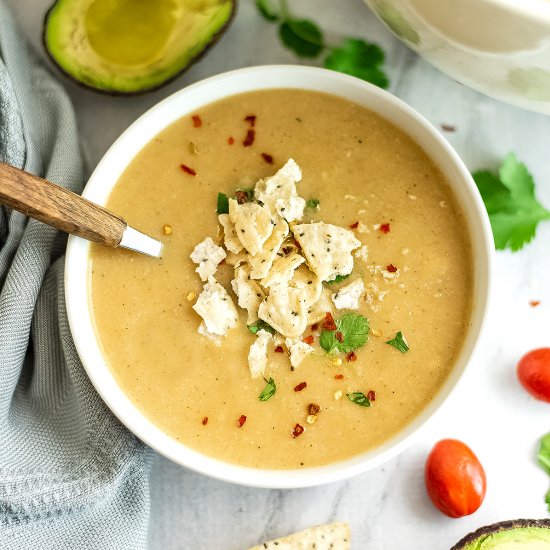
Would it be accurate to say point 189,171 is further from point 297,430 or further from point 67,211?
point 297,430

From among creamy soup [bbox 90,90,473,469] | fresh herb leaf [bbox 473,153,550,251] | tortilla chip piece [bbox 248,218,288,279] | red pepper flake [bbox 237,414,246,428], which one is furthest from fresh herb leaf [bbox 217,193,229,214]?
fresh herb leaf [bbox 473,153,550,251]

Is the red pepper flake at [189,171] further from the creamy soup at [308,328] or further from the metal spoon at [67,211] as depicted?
the metal spoon at [67,211]

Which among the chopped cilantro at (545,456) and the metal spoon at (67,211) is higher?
the metal spoon at (67,211)

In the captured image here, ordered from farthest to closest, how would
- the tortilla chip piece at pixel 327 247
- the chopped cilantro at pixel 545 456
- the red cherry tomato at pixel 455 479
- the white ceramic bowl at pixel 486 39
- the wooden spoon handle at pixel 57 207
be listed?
1. the chopped cilantro at pixel 545 456
2. the red cherry tomato at pixel 455 479
3. the tortilla chip piece at pixel 327 247
4. the wooden spoon handle at pixel 57 207
5. the white ceramic bowl at pixel 486 39

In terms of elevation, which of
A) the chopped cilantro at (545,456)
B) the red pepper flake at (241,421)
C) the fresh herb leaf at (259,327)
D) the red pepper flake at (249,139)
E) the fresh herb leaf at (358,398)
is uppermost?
the red pepper flake at (249,139)

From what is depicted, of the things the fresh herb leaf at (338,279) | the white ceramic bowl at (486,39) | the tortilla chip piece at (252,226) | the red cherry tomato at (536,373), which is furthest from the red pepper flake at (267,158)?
the red cherry tomato at (536,373)

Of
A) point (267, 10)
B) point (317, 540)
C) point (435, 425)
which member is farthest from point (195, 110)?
point (317, 540)
